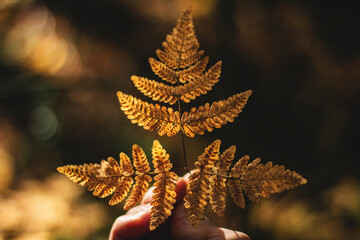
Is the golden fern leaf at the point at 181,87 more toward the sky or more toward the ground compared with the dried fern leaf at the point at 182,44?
more toward the ground

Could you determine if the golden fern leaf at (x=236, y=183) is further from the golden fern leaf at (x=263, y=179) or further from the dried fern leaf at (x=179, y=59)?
the dried fern leaf at (x=179, y=59)

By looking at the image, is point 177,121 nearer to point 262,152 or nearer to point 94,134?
point 262,152

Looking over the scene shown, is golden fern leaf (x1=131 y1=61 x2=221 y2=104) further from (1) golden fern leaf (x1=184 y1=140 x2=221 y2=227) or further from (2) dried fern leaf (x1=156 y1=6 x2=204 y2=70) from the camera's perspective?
(1) golden fern leaf (x1=184 y1=140 x2=221 y2=227)

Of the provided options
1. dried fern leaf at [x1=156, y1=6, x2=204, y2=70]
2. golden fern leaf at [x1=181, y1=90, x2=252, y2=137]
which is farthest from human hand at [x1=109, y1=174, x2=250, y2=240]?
dried fern leaf at [x1=156, y1=6, x2=204, y2=70]

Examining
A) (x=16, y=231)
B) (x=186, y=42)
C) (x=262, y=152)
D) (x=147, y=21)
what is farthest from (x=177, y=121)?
(x=147, y=21)

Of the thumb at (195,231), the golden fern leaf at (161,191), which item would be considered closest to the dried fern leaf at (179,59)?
the golden fern leaf at (161,191)

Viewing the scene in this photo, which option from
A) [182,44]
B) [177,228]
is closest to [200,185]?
[177,228]

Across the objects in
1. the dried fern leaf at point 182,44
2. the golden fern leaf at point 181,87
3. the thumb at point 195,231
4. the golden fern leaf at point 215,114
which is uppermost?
the dried fern leaf at point 182,44
